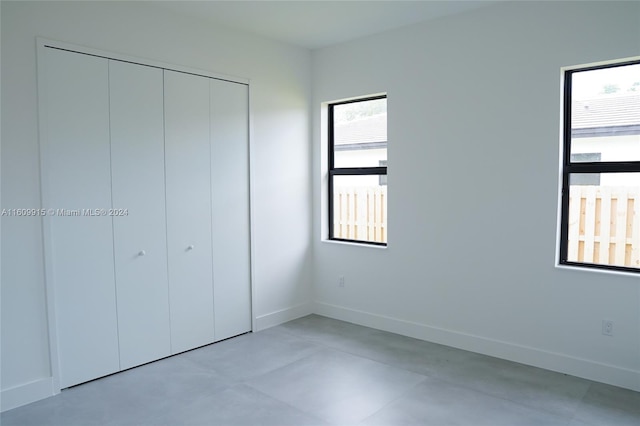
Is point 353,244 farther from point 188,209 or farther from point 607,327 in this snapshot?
point 607,327

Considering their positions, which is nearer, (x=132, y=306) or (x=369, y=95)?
(x=132, y=306)

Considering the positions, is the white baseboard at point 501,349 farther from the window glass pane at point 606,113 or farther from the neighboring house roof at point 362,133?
the neighboring house roof at point 362,133

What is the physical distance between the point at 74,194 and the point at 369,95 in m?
2.66

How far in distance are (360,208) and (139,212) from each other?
2126 mm

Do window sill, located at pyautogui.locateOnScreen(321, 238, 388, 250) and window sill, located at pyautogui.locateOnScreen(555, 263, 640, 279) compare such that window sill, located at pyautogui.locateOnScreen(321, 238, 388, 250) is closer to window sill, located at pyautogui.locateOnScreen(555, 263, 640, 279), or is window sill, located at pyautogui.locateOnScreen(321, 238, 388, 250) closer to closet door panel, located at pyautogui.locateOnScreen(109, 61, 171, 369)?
window sill, located at pyautogui.locateOnScreen(555, 263, 640, 279)

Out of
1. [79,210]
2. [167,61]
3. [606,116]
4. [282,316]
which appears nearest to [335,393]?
[282,316]

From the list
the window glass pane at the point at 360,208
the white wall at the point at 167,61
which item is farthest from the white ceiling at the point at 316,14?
the window glass pane at the point at 360,208

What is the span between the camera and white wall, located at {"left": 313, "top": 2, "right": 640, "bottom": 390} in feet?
10.1

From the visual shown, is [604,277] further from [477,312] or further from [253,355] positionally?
[253,355]

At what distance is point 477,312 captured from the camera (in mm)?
3658

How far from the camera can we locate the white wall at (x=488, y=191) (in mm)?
3088

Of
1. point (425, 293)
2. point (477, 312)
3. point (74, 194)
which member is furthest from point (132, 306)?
point (477, 312)

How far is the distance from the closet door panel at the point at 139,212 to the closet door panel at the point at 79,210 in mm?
71

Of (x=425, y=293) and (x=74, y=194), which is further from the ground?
(x=74, y=194)
